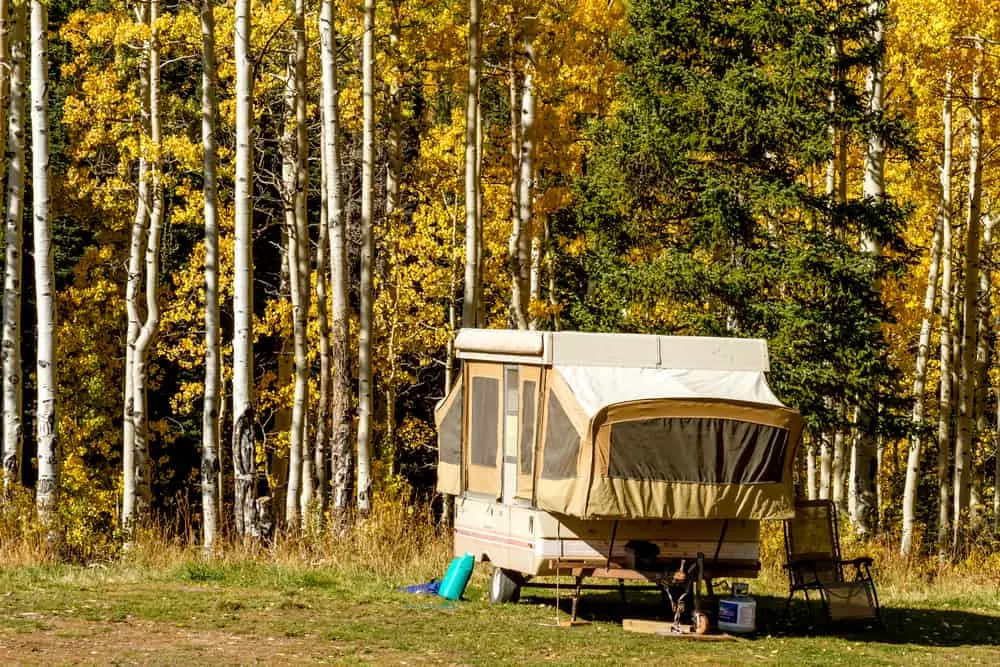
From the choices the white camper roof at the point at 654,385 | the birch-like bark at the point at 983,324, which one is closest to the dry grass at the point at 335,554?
the white camper roof at the point at 654,385

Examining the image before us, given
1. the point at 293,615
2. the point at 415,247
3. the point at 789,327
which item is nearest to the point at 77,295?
the point at 415,247

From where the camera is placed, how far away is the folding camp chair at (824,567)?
13.5m

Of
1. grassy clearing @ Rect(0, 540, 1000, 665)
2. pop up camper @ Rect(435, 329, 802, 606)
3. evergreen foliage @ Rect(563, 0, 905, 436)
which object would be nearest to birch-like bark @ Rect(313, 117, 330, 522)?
evergreen foliage @ Rect(563, 0, 905, 436)

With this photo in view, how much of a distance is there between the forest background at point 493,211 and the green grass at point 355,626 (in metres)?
2.13

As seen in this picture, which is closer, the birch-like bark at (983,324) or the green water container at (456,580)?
the green water container at (456,580)

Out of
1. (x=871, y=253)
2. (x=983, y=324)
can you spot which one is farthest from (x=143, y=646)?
(x=983, y=324)

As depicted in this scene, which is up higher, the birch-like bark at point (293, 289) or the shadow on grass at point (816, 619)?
the birch-like bark at point (293, 289)

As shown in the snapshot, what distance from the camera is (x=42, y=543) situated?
1573 centimetres

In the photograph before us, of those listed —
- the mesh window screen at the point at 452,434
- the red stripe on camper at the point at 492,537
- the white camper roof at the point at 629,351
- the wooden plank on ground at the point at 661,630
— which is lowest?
the wooden plank on ground at the point at 661,630

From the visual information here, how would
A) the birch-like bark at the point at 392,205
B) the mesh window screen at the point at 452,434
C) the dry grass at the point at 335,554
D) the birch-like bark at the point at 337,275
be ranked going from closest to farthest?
the mesh window screen at the point at 452,434 → the dry grass at the point at 335,554 → the birch-like bark at the point at 337,275 → the birch-like bark at the point at 392,205

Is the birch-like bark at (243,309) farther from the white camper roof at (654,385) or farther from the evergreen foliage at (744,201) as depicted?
the evergreen foliage at (744,201)

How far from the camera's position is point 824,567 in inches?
547

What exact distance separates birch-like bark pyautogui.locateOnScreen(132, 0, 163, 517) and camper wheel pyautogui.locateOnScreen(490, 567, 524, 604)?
1043cm

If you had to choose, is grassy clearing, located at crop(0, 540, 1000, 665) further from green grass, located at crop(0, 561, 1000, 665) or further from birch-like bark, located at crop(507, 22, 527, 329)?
birch-like bark, located at crop(507, 22, 527, 329)
